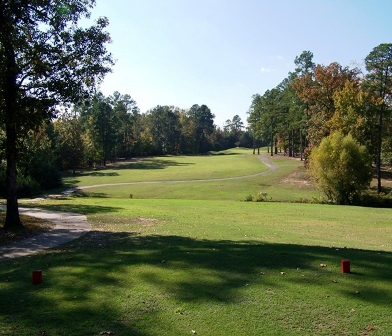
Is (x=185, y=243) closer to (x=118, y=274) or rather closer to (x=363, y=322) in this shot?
(x=118, y=274)

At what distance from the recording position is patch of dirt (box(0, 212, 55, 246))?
1412cm

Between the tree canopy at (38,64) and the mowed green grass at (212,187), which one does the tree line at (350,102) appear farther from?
the tree canopy at (38,64)

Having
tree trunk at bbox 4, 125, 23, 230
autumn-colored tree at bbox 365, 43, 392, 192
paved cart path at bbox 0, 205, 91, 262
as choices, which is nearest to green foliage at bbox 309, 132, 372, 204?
A: autumn-colored tree at bbox 365, 43, 392, 192

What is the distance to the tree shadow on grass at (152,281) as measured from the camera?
5.64 meters

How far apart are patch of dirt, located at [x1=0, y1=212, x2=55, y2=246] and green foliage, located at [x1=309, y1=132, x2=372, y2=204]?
32.9m

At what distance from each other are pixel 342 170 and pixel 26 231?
35311 mm

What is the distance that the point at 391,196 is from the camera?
4366cm

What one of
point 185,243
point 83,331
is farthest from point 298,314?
point 185,243

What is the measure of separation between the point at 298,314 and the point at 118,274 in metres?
3.71

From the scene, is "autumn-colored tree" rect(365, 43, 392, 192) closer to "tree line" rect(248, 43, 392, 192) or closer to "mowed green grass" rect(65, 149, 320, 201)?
"tree line" rect(248, 43, 392, 192)

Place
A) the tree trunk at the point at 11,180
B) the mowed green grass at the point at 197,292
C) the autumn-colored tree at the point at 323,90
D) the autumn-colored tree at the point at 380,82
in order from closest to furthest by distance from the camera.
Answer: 1. the mowed green grass at the point at 197,292
2. the tree trunk at the point at 11,180
3. the autumn-colored tree at the point at 380,82
4. the autumn-colored tree at the point at 323,90

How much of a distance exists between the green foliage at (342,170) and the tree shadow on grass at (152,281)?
34231mm

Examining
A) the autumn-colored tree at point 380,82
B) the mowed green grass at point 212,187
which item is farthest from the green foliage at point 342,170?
the autumn-colored tree at point 380,82

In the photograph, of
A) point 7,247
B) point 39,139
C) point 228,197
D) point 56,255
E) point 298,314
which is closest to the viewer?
point 298,314
